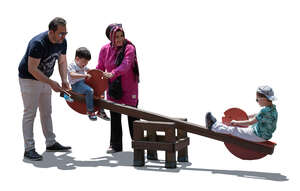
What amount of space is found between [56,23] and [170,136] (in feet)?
6.74

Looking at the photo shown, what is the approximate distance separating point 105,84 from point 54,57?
781mm

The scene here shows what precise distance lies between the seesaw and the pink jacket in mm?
311

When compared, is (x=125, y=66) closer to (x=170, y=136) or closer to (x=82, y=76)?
(x=82, y=76)

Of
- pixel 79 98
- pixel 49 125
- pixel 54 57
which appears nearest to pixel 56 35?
pixel 54 57

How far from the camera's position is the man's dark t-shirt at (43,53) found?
6.54 m

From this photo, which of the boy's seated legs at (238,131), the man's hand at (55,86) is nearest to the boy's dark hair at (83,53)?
the man's hand at (55,86)

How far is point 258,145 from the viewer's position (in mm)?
6047

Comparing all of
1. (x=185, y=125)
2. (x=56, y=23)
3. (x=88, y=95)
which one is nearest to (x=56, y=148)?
(x=88, y=95)

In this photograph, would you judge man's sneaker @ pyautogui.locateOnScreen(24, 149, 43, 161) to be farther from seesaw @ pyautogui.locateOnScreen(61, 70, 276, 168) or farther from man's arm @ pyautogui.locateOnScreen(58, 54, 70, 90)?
seesaw @ pyautogui.locateOnScreen(61, 70, 276, 168)

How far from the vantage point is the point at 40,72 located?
6594mm

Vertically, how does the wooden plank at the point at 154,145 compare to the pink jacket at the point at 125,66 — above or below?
below

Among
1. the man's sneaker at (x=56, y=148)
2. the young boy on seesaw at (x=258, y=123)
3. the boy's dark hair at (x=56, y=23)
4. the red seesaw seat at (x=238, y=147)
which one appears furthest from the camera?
the man's sneaker at (x=56, y=148)

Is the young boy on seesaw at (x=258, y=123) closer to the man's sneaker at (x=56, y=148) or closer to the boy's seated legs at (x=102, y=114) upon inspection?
the boy's seated legs at (x=102, y=114)

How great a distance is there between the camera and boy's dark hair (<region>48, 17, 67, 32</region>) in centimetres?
652
